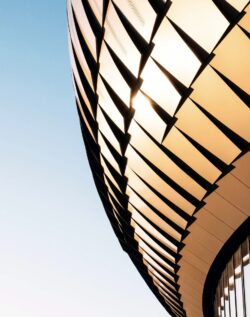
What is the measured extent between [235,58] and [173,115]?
296 centimetres

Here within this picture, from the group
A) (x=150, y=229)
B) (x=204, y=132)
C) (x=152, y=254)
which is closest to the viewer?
(x=204, y=132)

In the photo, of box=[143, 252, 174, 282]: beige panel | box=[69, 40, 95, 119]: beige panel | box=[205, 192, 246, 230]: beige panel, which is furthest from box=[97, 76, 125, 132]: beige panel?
box=[143, 252, 174, 282]: beige panel

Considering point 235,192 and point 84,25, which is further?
point 84,25

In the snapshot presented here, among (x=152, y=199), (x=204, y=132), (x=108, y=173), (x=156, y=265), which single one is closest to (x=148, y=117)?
(x=204, y=132)

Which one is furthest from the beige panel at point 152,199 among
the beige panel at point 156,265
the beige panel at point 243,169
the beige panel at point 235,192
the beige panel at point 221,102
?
the beige panel at point 156,265

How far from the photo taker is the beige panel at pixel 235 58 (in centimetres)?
1012

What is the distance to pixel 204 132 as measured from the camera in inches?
502

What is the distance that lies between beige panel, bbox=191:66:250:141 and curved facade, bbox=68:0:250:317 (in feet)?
0.08

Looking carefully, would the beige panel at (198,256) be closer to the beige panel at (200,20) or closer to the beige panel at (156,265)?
the beige panel at (156,265)

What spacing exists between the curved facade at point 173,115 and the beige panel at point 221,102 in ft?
0.08

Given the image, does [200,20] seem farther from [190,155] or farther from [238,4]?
[190,155]

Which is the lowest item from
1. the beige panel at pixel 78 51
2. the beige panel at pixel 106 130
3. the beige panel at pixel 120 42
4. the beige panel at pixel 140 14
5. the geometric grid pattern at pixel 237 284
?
the geometric grid pattern at pixel 237 284

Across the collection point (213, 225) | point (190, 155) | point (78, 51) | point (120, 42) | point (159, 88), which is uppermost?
point (78, 51)

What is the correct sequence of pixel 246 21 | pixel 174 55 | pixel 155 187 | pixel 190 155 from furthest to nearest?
1. pixel 155 187
2. pixel 190 155
3. pixel 174 55
4. pixel 246 21
